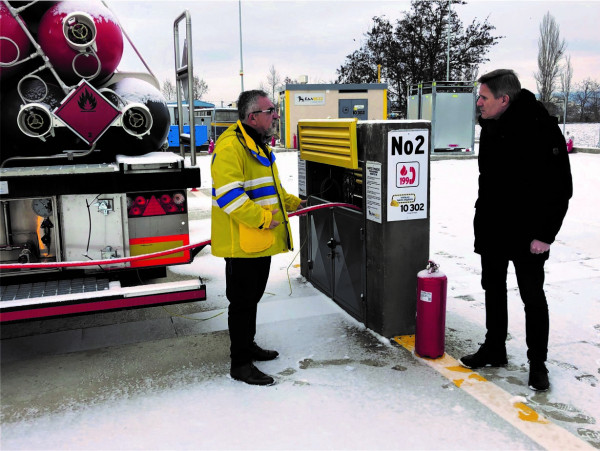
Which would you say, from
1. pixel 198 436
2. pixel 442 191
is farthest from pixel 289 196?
pixel 442 191

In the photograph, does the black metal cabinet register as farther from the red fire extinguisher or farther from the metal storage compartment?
the metal storage compartment

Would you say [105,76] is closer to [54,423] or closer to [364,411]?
[54,423]

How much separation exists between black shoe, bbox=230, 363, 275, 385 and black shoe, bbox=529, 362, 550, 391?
61.7 inches

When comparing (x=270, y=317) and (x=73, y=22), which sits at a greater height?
(x=73, y=22)

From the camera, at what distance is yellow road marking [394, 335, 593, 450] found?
2849mm

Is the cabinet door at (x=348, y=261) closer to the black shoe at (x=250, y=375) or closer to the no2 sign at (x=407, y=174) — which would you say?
the no2 sign at (x=407, y=174)

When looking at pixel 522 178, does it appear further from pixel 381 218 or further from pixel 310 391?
pixel 310 391

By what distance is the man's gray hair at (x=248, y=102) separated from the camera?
352 cm

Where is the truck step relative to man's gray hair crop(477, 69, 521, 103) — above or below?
below

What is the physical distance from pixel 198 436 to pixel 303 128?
3.10m

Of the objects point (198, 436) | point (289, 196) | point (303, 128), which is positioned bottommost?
point (198, 436)

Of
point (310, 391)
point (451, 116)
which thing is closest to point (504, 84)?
point (310, 391)

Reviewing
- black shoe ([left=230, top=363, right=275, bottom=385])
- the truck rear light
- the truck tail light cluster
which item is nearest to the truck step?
the truck tail light cluster

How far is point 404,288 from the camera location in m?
4.11
